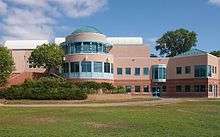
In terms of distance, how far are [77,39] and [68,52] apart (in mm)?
3200

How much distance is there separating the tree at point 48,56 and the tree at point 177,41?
53601 millimetres

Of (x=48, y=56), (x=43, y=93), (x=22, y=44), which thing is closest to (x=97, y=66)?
(x=48, y=56)

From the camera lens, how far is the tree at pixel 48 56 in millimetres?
65938

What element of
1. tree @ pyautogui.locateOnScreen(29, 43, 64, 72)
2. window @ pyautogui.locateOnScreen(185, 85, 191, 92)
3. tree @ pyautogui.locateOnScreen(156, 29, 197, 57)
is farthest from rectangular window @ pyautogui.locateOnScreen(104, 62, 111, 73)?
tree @ pyautogui.locateOnScreen(156, 29, 197, 57)

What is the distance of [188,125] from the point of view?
2366cm

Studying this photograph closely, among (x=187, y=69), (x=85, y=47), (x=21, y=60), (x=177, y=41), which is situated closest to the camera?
(x=85, y=47)

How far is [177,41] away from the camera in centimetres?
11531

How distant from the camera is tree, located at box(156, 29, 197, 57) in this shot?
11381 cm

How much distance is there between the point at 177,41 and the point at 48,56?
56.7 metres

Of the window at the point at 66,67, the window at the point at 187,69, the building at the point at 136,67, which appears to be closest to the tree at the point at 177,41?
the building at the point at 136,67

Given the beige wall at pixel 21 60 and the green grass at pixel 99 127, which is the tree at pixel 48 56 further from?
the green grass at pixel 99 127

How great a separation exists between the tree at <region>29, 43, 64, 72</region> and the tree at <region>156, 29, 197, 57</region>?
176 feet

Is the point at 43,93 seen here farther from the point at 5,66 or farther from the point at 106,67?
the point at 106,67

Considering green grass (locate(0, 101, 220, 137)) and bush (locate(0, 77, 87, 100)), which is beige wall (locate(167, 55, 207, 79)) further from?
green grass (locate(0, 101, 220, 137))
